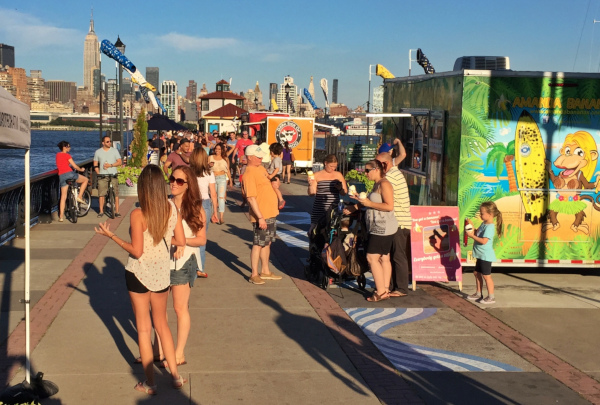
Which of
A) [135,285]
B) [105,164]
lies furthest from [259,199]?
[105,164]

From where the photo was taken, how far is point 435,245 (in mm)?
9633

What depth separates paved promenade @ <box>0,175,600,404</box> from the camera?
5.87m

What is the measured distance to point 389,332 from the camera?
7.58 metres

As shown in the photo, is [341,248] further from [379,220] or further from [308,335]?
[308,335]

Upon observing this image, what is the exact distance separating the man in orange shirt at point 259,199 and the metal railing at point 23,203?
5292 mm

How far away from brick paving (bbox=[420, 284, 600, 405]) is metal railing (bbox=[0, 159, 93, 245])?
7489mm

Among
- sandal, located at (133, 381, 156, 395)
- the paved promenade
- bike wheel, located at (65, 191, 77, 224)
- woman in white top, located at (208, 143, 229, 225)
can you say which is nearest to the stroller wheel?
the paved promenade

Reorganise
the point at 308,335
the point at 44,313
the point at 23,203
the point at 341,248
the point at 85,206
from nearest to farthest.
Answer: the point at 308,335 < the point at 44,313 < the point at 341,248 < the point at 23,203 < the point at 85,206

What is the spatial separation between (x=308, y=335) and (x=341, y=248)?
1.84 m

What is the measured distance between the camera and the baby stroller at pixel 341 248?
8.98 meters

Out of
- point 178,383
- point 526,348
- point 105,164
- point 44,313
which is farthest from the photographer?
point 105,164

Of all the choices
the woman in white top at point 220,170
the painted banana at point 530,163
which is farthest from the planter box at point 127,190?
the painted banana at point 530,163

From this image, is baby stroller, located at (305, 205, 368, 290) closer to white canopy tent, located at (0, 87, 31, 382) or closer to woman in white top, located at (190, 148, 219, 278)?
woman in white top, located at (190, 148, 219, 278)

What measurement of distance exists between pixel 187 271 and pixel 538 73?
6.16 m
